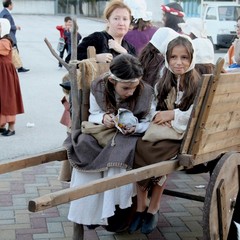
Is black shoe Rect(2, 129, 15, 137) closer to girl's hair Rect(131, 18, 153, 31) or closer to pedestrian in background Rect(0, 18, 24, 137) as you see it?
pedestrian in background Rect(0, 18, 24, 137)

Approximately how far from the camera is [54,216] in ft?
15.6

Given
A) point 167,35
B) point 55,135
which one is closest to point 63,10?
point 55,135

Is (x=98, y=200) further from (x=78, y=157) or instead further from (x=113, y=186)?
(x=113, y=186)

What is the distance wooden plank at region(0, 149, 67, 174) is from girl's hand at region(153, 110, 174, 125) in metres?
0.64

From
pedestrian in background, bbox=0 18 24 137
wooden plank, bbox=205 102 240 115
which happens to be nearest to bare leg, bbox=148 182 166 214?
wooden plank, bbox=205 102 240 115

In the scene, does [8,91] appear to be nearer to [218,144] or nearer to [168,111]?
[168,111]

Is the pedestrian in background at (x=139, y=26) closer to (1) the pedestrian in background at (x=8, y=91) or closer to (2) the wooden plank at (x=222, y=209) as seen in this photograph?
(1) the pedestrian in background at (x=8, y=91)

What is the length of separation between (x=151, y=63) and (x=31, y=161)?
122 cm

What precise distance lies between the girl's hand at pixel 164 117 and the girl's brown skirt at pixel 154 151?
143mm

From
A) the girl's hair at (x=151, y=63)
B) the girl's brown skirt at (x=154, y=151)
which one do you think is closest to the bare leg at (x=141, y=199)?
the girl's brown skirt at (x=154, y=151)

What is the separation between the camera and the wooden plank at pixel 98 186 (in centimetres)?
274

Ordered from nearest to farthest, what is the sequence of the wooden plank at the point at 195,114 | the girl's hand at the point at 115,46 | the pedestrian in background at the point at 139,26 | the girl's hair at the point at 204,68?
1. the wooden plank at the point at 195,114
2. the girl's hair at the point at 204,68
3. the girl's hand at the point at 115,46
4. the pedestrian in background at the point at 139,26

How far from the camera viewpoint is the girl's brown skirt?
350cm

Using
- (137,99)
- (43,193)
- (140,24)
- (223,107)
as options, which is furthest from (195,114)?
(140,24)
